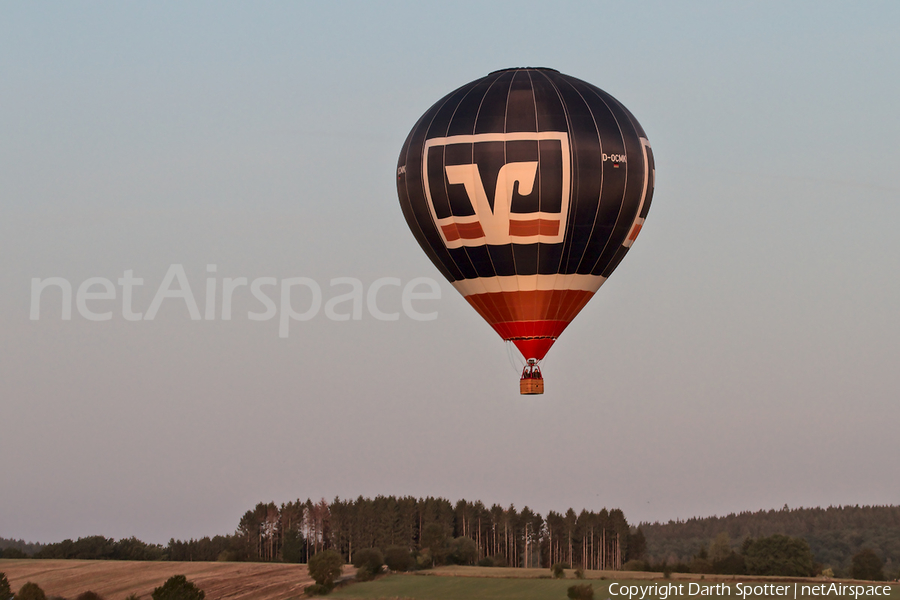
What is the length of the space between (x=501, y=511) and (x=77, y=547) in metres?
49.3

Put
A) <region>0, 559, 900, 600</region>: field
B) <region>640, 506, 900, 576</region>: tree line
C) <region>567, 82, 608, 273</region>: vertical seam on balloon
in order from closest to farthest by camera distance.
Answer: <region>567, 82, 608, 273</region>: vertical seam on balloon, <region>0, 559, 900, 600</region>: field, <region>640, 506, 900, 576</region>: tree line

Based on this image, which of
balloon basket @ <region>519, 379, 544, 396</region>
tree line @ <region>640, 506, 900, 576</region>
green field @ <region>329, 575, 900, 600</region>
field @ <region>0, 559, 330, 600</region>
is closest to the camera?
balloon basket @ <region>519, 379, 544, 396</region>

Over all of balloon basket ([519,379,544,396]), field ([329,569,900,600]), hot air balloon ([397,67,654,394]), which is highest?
hot air balloon ([397,67,654,394])

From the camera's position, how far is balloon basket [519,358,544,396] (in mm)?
43094

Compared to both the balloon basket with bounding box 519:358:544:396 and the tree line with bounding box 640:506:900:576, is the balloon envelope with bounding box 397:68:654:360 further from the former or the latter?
the tree line with bounding box 640:506:900:576

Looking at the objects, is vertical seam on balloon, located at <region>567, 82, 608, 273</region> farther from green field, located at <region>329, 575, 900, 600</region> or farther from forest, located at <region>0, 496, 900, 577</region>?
forest, located at <region>0, 496, 900, 577</region>

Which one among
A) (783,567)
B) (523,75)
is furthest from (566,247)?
(783,567)

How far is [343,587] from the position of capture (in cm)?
7931

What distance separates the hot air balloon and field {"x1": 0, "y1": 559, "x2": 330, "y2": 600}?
37156mm

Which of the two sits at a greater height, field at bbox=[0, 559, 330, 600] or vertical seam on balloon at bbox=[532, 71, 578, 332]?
vertical seam on balloon at bbox=[532, 71, 578, 332]

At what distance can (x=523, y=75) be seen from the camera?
44.4 m

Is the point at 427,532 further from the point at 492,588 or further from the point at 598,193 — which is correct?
the point at 598,193

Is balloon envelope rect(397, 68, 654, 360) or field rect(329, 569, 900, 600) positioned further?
field rect(329, 569, 900, 600)

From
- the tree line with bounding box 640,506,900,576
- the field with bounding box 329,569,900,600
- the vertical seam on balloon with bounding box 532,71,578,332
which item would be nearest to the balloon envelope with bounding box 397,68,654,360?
the vertical seam on balloon with bounding box 532,71,578,332
